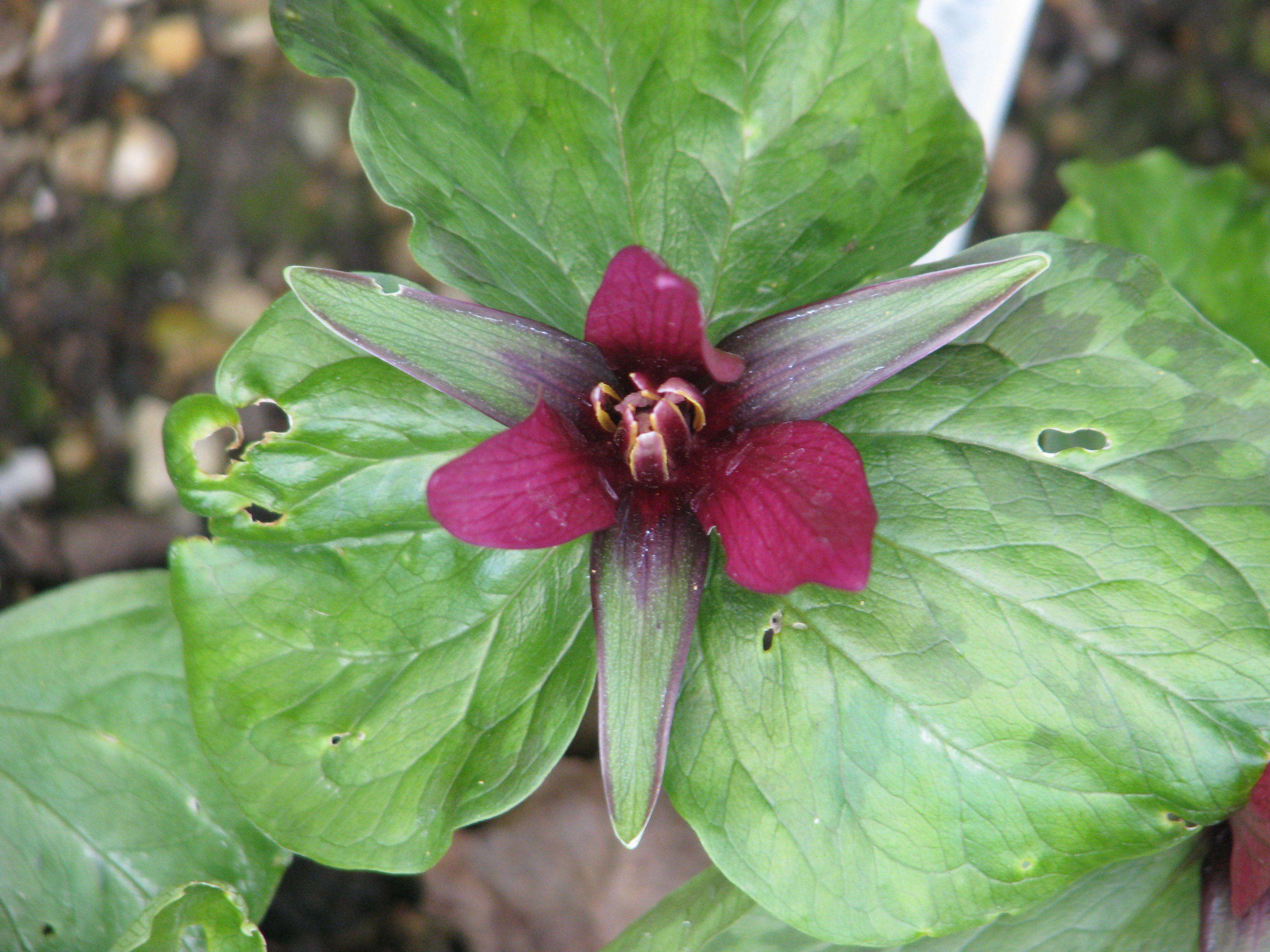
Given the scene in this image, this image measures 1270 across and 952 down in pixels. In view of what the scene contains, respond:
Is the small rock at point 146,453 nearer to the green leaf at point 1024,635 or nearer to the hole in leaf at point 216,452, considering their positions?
the hole in leaf at point 216,452

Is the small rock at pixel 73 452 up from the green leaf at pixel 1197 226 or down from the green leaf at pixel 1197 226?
down

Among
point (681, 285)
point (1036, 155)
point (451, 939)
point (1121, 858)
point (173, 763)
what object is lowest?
point (451, 939)

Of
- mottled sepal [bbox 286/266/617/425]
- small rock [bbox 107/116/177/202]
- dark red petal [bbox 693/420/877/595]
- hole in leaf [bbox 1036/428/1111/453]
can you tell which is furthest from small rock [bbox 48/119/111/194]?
hole in leaf [bbox 1036/428/1111/453]

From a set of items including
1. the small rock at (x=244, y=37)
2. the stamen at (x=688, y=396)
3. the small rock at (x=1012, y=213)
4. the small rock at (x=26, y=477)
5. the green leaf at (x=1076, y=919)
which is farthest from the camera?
the small rock at (x=1012, y=213)

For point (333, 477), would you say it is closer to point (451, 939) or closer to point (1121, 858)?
point (1121, 858)

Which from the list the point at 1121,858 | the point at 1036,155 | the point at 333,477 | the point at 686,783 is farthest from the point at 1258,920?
the point at 1036,155

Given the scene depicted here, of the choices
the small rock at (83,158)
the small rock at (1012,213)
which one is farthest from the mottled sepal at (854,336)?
the small rock at (83,158)

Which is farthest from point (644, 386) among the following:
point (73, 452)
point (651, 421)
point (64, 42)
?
point (64, 42)
